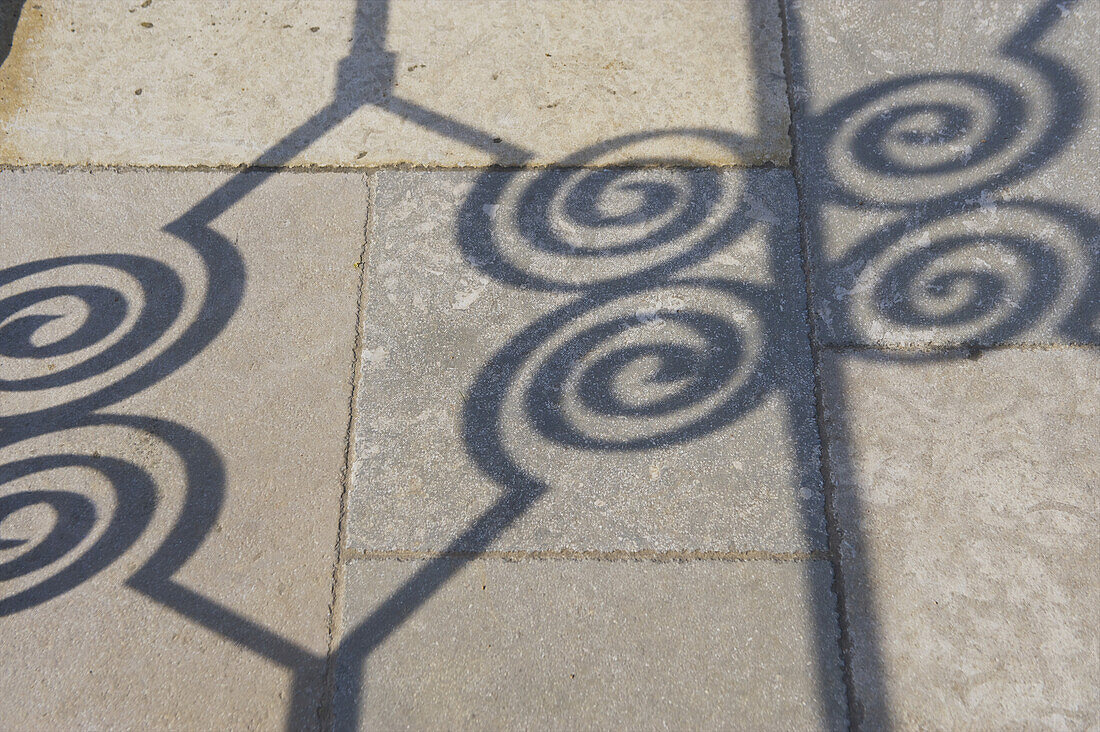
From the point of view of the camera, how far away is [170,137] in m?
3.07

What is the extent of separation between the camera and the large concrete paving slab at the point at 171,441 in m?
2.32

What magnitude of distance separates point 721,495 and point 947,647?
0.78 m

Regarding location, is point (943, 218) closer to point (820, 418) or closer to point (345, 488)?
point (820, 418)

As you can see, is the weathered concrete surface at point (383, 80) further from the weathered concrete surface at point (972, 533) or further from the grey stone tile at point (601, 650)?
the grey stone tile at point (601, 650)

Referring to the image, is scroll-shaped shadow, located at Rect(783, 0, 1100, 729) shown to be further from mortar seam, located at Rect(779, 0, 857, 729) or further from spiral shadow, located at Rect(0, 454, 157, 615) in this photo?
spiral shadow, located at Rect(0, 454, 157, 615)

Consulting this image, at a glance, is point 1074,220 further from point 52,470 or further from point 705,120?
point 52,470

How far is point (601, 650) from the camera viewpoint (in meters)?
2.31

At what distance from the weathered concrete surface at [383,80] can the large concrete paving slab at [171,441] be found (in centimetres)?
20

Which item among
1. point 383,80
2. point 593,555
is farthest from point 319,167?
point 593,555

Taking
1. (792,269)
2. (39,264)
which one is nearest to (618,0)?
(792,269)

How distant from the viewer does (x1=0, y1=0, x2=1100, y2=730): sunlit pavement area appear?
2.30 metres

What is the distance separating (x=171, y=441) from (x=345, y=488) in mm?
630

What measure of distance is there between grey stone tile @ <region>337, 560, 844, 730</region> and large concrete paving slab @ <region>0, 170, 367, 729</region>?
0.83ft

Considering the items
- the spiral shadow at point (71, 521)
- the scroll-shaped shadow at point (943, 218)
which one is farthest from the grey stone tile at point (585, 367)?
the spiral shadow at point (71, 521)
